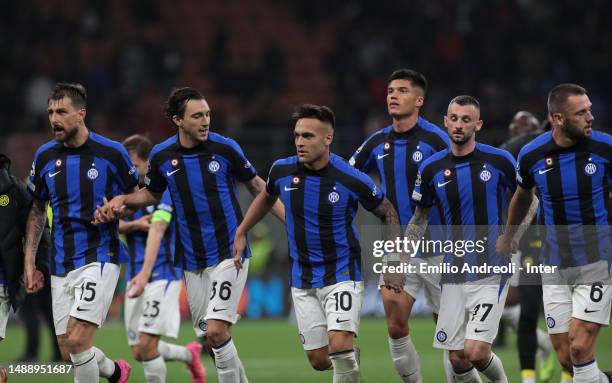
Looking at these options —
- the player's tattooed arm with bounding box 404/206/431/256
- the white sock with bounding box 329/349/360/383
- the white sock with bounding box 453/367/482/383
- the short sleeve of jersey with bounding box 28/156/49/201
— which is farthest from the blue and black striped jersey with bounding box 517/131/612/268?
the short sleeve of jersey with bounding box 28/156/49/201

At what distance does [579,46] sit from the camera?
21.0m

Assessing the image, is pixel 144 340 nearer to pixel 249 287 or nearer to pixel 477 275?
pixel 477 275

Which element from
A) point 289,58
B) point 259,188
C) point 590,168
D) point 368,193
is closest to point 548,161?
point 590,168

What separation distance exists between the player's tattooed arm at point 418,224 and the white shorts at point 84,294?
217 centimetres

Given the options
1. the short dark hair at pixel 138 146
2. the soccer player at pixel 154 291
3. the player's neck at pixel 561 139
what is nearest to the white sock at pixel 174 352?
the soccer player at pixel 154 291

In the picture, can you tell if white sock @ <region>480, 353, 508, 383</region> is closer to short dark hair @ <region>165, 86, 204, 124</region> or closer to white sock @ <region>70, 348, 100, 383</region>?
white sock @ <region>70, 348, 100, 383</region>

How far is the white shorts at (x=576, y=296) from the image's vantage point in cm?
767

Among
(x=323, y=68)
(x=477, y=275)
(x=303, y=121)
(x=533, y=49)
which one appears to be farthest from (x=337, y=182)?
(x=323, y=68)

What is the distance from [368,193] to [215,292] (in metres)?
1.36

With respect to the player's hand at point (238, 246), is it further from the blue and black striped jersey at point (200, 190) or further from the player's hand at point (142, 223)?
the player's hand at point (142, 223)

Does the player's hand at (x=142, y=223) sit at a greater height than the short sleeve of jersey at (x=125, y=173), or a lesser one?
lesser

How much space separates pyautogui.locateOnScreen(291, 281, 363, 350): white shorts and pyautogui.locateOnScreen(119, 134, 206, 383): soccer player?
184cm

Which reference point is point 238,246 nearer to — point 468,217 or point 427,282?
point 427,282

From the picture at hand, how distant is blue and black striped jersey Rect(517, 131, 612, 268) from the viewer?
7.77 meters
